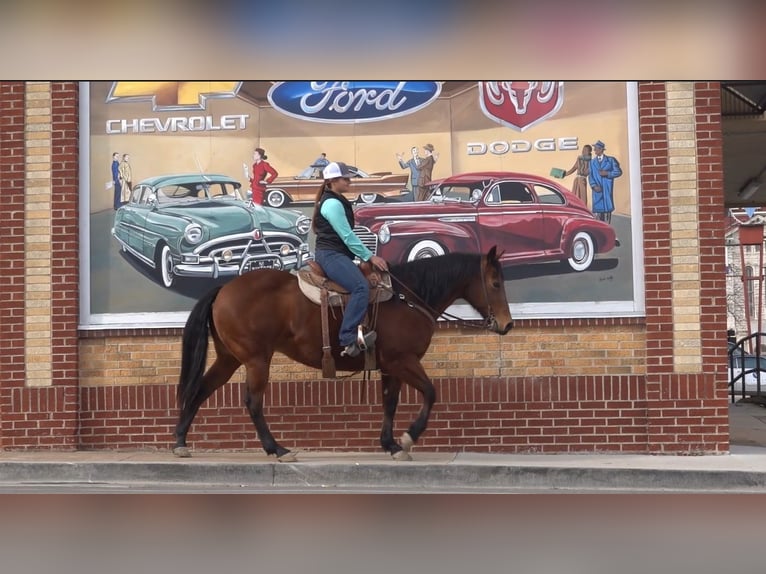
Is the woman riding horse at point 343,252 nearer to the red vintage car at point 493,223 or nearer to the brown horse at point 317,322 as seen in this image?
the brown horse at point 317,322

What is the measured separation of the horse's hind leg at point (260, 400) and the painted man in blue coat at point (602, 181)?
368cm

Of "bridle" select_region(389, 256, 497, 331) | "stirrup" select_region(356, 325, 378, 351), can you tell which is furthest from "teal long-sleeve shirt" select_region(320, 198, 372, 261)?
"stirrup" select_region(356, 325, 378, 351)

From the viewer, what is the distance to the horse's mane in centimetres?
845

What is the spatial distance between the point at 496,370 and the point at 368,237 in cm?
188

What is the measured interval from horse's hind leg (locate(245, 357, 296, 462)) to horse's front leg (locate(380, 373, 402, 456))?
0.86 meters

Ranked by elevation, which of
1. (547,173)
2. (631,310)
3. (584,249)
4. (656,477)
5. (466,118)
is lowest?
(656,477)

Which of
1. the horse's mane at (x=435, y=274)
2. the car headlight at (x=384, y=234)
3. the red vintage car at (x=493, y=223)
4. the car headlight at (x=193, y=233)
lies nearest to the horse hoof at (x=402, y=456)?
the horse's mane at (x=435, y=274)
